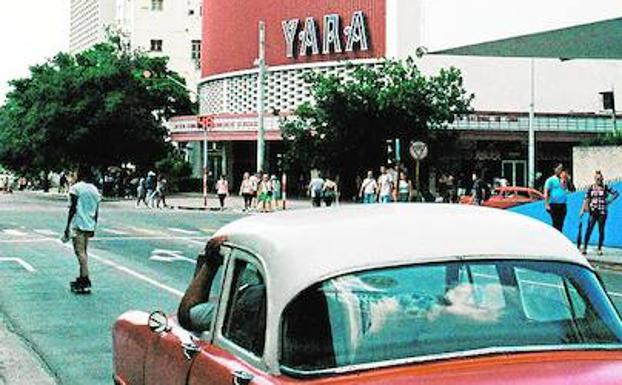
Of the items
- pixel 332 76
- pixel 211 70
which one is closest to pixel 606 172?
pixel 332 76

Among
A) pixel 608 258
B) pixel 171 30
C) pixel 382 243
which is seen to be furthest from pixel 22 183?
pixel 382 243

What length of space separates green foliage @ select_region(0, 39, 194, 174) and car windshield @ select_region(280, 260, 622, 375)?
2559 inches

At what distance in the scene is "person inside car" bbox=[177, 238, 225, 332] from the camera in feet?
17.2

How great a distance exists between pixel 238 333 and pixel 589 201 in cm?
1997

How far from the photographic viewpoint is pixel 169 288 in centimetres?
1603

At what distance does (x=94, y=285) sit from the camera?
54.7ft

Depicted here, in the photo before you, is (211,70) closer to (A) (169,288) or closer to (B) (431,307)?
(A) (169,288)

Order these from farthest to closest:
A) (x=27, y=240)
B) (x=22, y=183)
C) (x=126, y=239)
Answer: (x=22, y=183) → (x=126, y=239) → (x=27, y=240)

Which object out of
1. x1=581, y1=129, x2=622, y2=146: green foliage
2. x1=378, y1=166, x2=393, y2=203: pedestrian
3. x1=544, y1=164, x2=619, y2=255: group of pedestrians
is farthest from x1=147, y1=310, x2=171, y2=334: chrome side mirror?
x1=378, y1=166, x2=393, y2=203: pedestrian

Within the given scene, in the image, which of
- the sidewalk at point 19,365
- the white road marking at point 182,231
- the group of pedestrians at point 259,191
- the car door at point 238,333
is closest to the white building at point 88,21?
the group of pedestrians at point 259,191

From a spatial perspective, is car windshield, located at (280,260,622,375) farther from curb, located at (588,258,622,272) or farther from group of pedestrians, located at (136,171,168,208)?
group of pedestrians, located at (136,171,168,208)

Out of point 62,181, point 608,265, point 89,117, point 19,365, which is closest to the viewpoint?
point 19,365

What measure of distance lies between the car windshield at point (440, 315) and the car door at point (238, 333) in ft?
0.83

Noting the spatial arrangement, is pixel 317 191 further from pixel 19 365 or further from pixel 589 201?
pixel 19 365
